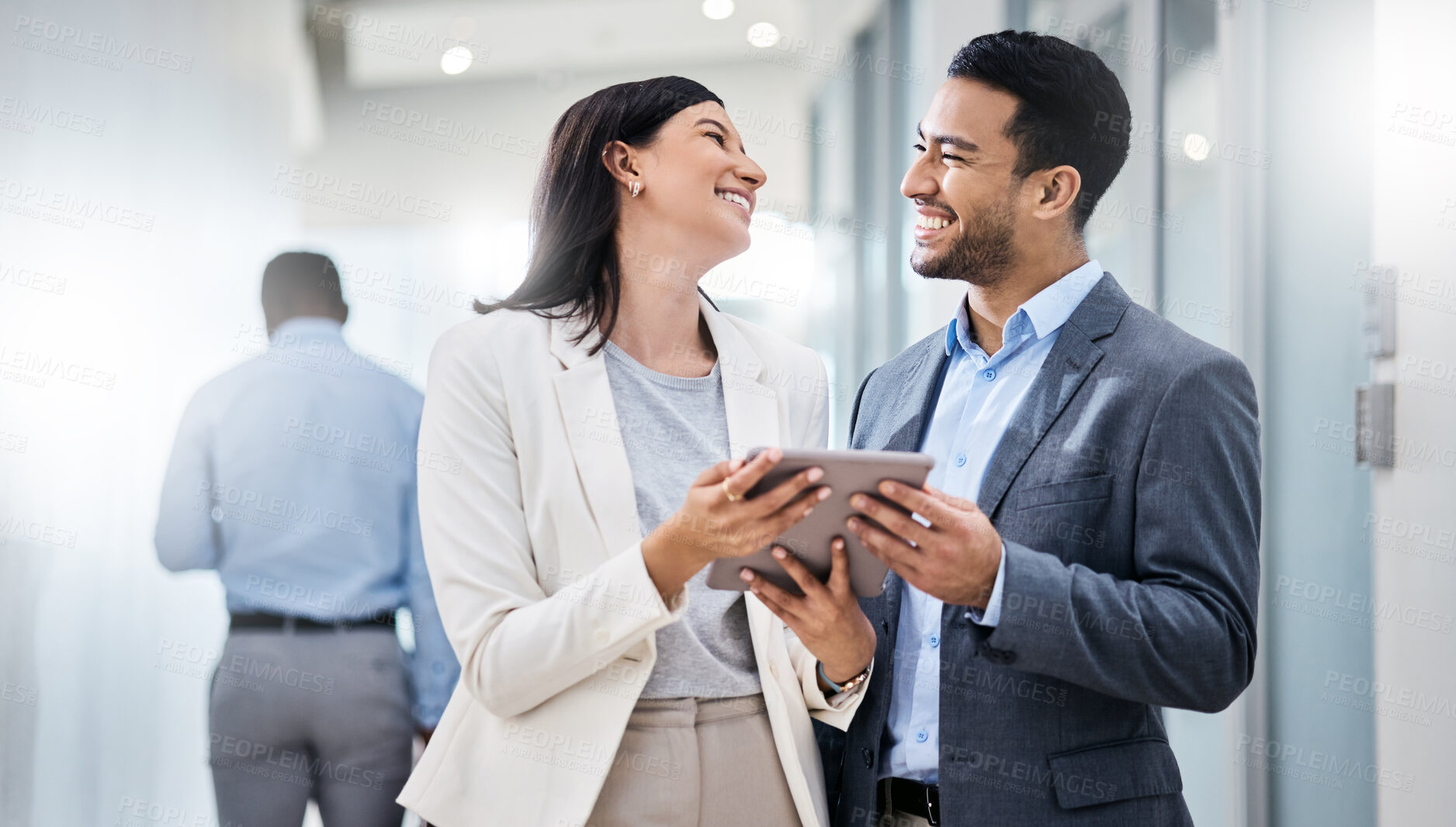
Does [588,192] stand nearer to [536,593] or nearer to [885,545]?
[536,593]

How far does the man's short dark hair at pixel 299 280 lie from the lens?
2.88 m

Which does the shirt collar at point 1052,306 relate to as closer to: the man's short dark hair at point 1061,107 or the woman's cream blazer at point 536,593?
the man's short dark hair at point 1061,107

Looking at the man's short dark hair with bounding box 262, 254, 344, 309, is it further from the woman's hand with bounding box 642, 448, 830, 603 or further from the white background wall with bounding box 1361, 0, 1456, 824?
the white background wall with bounding box 1361, 0, 1456, 824

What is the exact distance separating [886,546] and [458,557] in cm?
55

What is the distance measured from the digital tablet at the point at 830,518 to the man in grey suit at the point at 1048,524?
0.04 metres

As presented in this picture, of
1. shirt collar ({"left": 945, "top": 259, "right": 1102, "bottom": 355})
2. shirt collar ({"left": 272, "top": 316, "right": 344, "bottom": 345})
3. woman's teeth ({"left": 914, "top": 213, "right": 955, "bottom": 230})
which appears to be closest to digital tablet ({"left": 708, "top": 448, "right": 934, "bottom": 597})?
shirt collar ({"left": 945, "top": 259, "right": 1102, "bottom": 355})

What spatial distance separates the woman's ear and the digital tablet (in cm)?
71

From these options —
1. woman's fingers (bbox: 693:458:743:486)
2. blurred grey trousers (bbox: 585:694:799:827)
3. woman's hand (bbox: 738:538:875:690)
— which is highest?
woman's fingers (bbox: 693:458:743:486)

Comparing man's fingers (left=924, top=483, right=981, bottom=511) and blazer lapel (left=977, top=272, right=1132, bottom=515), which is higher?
blazer lapel (left=977, top=272, right=1132, bottom=515)

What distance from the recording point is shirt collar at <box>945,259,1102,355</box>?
1576mm

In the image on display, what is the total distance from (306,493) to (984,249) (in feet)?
6.61

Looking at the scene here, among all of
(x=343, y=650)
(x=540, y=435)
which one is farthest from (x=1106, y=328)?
(x=343, y=650)

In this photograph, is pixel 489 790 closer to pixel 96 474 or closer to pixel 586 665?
pixel 586 665

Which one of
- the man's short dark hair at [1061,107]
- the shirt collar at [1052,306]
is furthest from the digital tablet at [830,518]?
the man's short dark hair at [1061,107]
